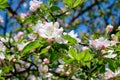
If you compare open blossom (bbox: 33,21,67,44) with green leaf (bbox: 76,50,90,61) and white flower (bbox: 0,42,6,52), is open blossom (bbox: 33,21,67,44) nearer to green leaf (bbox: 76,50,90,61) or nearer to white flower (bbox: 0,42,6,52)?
green leaf (bbox: 76,50,90,61)

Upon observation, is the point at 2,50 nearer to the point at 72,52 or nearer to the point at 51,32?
the point at 51,32

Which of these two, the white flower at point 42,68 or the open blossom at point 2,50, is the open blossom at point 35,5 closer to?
the open blossom at point 2,50

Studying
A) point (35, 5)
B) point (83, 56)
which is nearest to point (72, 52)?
point (83, 56)

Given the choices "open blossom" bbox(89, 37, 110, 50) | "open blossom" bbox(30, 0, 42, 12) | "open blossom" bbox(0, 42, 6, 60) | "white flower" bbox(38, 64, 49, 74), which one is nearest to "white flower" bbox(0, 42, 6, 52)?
"open blossom" bbox(0, 42, 6, 60)

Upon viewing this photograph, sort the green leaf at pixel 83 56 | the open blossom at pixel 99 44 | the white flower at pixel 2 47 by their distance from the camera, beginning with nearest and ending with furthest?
1. the green leaf at pixel 83 56
2. the open blossom at pixel 99 44
3. the white flower at pixel 2 47

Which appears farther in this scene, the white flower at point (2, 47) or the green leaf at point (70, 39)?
the white flower at point (2, 47)

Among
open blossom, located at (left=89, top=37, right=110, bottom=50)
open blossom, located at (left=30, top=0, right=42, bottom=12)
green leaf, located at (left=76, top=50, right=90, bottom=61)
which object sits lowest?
green leaf, located at (left=76, top=50, right=90, bottom=61)

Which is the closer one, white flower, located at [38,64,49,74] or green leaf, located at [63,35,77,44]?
green leaf, located at [63,35,77,44]

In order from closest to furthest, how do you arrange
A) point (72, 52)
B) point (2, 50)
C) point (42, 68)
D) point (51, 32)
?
point (72, 52), point (51, 32), point (2, 50), point (42, 68)

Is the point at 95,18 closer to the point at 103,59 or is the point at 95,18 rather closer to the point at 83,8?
the point at 83,8

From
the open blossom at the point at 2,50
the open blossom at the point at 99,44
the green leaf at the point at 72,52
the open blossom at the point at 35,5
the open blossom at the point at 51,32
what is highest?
the open blossom at the point at 35,5

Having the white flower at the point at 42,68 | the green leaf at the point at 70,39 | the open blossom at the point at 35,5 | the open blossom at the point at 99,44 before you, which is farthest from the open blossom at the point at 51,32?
the white flower at the point at 42,68

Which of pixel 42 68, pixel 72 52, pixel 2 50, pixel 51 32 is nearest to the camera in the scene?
pixel 72 52

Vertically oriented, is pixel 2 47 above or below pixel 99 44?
above
